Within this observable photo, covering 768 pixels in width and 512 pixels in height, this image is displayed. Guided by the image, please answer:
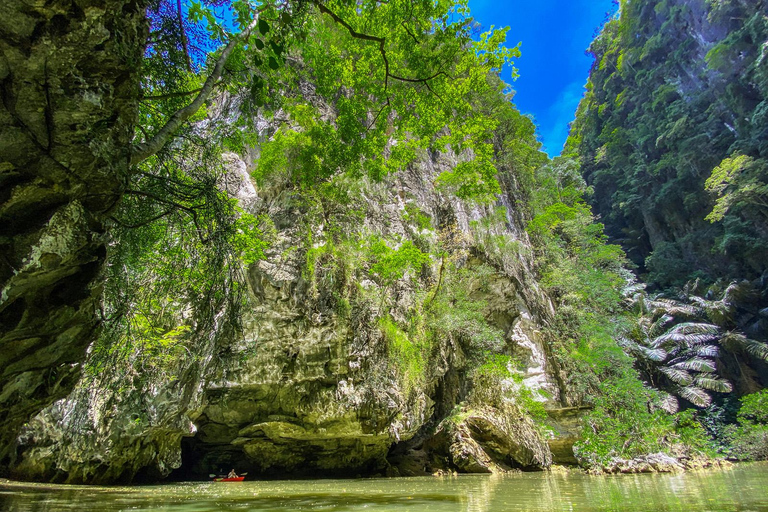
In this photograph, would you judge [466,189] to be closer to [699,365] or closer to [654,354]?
[654,354]

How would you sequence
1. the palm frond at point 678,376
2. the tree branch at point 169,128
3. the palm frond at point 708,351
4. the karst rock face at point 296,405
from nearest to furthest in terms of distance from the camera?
the tree branch at point 169,128, the karst rock face at point 296,405, the palm frond at point 678,376, the palm frond at point 708,351

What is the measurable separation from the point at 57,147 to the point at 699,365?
1046 inches

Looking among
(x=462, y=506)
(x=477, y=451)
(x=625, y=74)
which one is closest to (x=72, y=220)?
(x=462, y=506)

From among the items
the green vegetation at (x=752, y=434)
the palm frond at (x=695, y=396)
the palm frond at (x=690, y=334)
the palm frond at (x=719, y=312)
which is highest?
the palm frond at (x=719, y=312)

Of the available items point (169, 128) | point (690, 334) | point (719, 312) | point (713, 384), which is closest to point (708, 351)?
point (690, 334)

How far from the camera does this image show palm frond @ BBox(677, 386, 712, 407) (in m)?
18.9

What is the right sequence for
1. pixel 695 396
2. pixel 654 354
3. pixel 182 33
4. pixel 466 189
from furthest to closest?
pixel 654 354 → pixel 695 396 → pixel 466 189 → pixel 182 33

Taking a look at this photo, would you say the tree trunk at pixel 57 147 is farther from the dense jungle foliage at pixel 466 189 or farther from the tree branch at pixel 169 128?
the dense jungle foliage at pixel 466 189

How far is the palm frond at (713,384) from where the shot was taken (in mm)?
19328

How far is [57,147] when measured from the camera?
7.30 feet

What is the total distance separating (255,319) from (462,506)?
649 centimetres

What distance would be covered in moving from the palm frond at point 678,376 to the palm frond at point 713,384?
16.9 inches

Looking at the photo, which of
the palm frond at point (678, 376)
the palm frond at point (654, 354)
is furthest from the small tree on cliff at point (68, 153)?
the palm frond at point (678, 376)

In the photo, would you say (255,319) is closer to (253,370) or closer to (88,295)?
(253,370)
